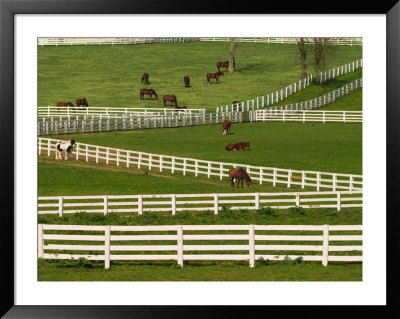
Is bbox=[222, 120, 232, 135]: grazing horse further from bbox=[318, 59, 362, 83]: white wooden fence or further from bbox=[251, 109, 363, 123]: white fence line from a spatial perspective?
bbox=[318, 59, 362, 83]: white wooden fence

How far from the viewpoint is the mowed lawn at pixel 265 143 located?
141ft

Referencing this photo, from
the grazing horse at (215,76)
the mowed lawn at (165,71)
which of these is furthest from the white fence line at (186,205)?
the grazing horse at (215,76)

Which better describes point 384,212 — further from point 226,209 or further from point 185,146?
point 185,146

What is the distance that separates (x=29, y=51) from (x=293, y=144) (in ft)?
123

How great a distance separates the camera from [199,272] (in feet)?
53.2

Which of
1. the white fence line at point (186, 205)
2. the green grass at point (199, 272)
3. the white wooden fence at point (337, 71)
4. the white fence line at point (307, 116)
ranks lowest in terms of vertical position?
the green grass at point (199, 272)

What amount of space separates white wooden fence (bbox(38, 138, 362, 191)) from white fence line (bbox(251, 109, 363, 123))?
53.8 ft

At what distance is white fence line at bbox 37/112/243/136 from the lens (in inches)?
1960

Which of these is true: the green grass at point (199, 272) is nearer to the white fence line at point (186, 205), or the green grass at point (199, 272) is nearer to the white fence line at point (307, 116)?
the white fence line at point (186, 205)

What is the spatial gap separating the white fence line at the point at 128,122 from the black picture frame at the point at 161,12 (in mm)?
36121

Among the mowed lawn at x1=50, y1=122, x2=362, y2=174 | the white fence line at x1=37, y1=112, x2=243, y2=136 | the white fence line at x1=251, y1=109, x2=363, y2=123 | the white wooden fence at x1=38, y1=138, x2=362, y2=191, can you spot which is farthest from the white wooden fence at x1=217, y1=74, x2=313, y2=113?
the white wooden fence at x1=38, y1=138, x2=362, y2=191

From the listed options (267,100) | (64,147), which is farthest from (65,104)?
(64,147)

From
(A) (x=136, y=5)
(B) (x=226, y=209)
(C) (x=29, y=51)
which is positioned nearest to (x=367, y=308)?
(A) (x=136, y=5)

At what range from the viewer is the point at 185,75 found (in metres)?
79.5
